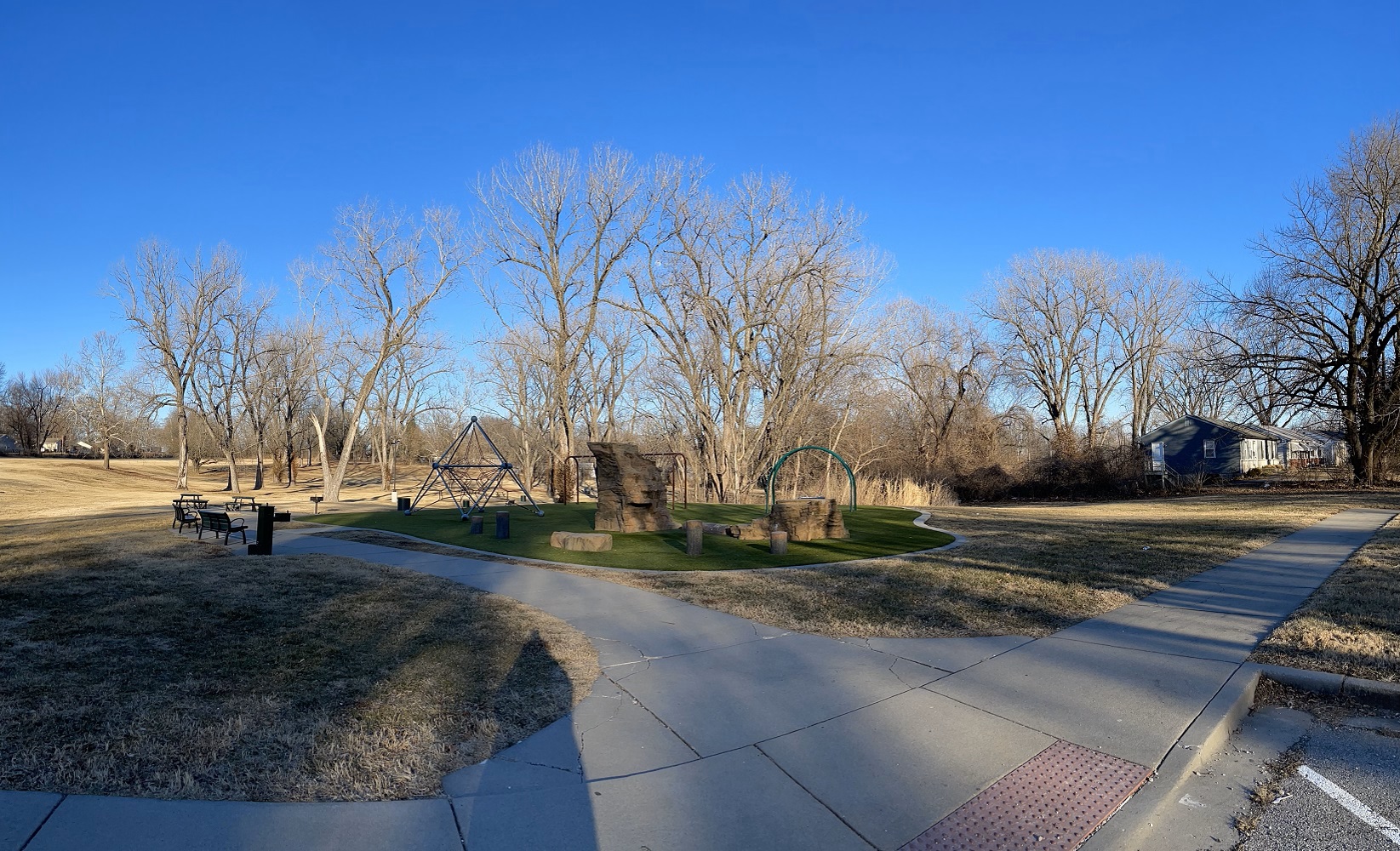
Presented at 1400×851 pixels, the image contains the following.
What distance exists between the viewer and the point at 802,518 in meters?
12.8

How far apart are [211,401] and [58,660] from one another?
42.2m

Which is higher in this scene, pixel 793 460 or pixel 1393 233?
pixel 1393 233

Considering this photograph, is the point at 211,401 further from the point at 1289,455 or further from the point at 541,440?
the point at 1289,455

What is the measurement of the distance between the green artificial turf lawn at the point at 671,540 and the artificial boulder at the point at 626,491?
15.7 inches

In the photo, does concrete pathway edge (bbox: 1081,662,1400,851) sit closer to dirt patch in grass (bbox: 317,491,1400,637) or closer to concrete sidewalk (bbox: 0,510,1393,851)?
concrete sidewalk (bbox: 0,510,1393,851)

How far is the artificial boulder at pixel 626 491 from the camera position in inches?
559

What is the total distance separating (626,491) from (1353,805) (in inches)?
466

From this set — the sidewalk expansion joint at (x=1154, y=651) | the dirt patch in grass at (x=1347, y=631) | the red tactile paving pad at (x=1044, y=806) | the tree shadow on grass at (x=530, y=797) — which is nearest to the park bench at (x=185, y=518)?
the tree shadow on grass at (x=530, y=797)

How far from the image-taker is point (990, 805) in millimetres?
3166

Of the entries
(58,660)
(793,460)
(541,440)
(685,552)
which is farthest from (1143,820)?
(541,440)

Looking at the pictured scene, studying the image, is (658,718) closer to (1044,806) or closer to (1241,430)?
(1044,806)

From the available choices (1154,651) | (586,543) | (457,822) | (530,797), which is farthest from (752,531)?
(457,822)

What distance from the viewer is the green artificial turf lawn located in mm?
10688

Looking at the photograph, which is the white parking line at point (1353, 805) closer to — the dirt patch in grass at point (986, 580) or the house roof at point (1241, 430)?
the dirt patch in grass at point (986, 580)
